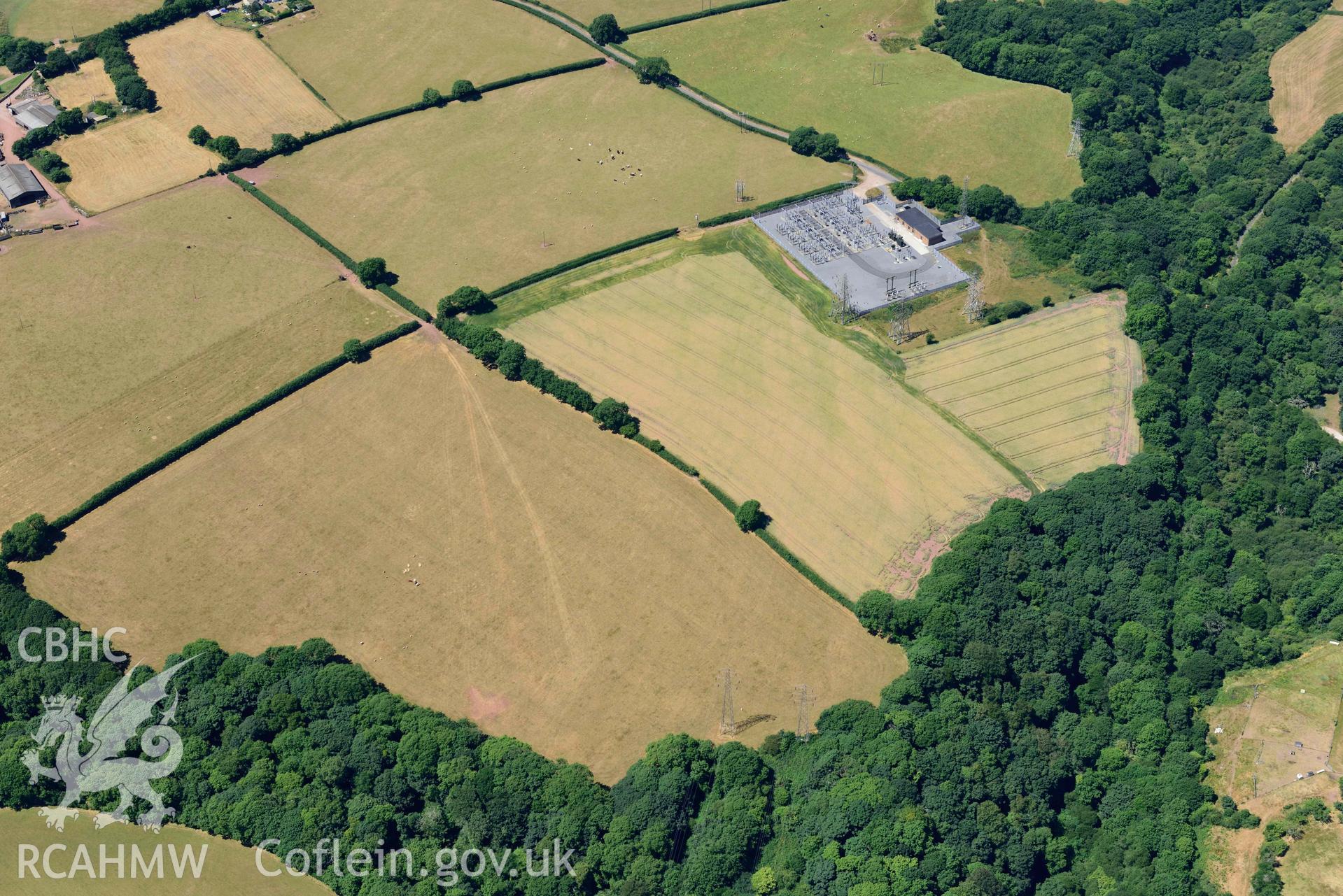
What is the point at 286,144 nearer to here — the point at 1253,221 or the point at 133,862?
the point at 133,862

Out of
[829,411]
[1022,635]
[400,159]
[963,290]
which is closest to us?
[1022,635]

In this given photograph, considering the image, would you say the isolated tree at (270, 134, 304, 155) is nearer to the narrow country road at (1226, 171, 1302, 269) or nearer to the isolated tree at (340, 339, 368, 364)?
the isolated tree at (340, 339, 368, 364)

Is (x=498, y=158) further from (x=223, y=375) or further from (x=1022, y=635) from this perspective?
(x=1022, y=635)

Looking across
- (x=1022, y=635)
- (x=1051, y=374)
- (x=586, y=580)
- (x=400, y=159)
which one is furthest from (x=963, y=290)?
(x=400, y=159)

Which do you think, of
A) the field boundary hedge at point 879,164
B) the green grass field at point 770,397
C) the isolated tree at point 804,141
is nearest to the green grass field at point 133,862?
the green grass field at point 770,397

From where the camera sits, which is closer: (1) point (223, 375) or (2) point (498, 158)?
(1) point (223, 375)
